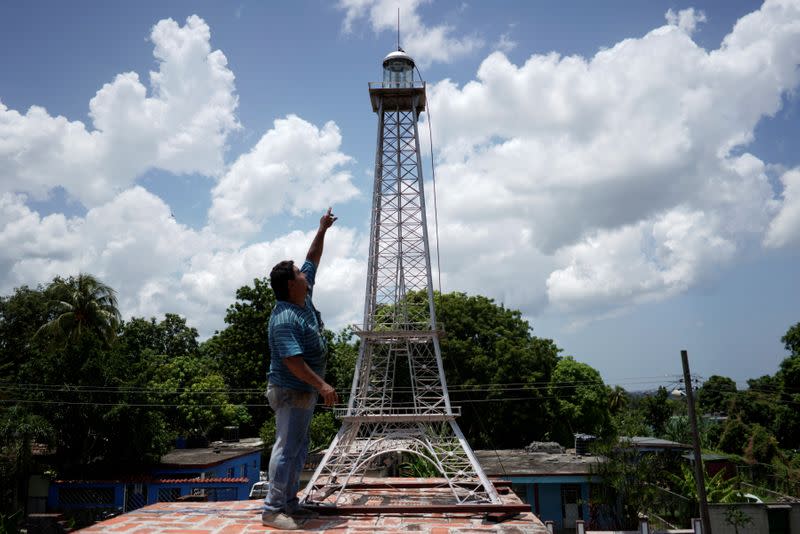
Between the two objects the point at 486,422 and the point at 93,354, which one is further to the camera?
the point at 486,422

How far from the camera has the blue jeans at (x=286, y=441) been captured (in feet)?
17.2

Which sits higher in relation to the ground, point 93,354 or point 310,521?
point 93,354

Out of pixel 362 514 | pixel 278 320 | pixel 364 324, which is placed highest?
pixel 364 324

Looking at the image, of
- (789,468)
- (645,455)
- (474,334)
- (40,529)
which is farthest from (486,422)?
(40,529)

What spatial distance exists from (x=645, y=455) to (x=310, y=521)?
760 inches

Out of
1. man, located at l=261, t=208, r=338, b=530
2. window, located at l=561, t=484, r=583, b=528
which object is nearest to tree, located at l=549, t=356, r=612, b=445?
window, located at l=561, t=484, r=583, b=528

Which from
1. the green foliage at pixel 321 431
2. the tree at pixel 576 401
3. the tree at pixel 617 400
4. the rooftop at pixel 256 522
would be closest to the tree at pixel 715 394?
the tree at pixel 617 400

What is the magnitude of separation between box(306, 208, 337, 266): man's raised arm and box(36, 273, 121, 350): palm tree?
86.0 feet

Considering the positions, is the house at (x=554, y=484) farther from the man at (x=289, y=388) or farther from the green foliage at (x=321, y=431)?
the man at (x=289, y=388)

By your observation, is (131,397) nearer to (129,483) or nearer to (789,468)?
(129,483)

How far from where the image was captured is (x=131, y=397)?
70.3ft

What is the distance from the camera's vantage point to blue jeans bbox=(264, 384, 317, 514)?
525 cm

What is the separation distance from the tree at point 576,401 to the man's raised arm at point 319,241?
1151 inches

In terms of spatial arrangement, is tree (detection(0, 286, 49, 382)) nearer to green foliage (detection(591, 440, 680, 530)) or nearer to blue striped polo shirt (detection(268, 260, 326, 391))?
green foliage (detection(591, 440, 680, 530))
